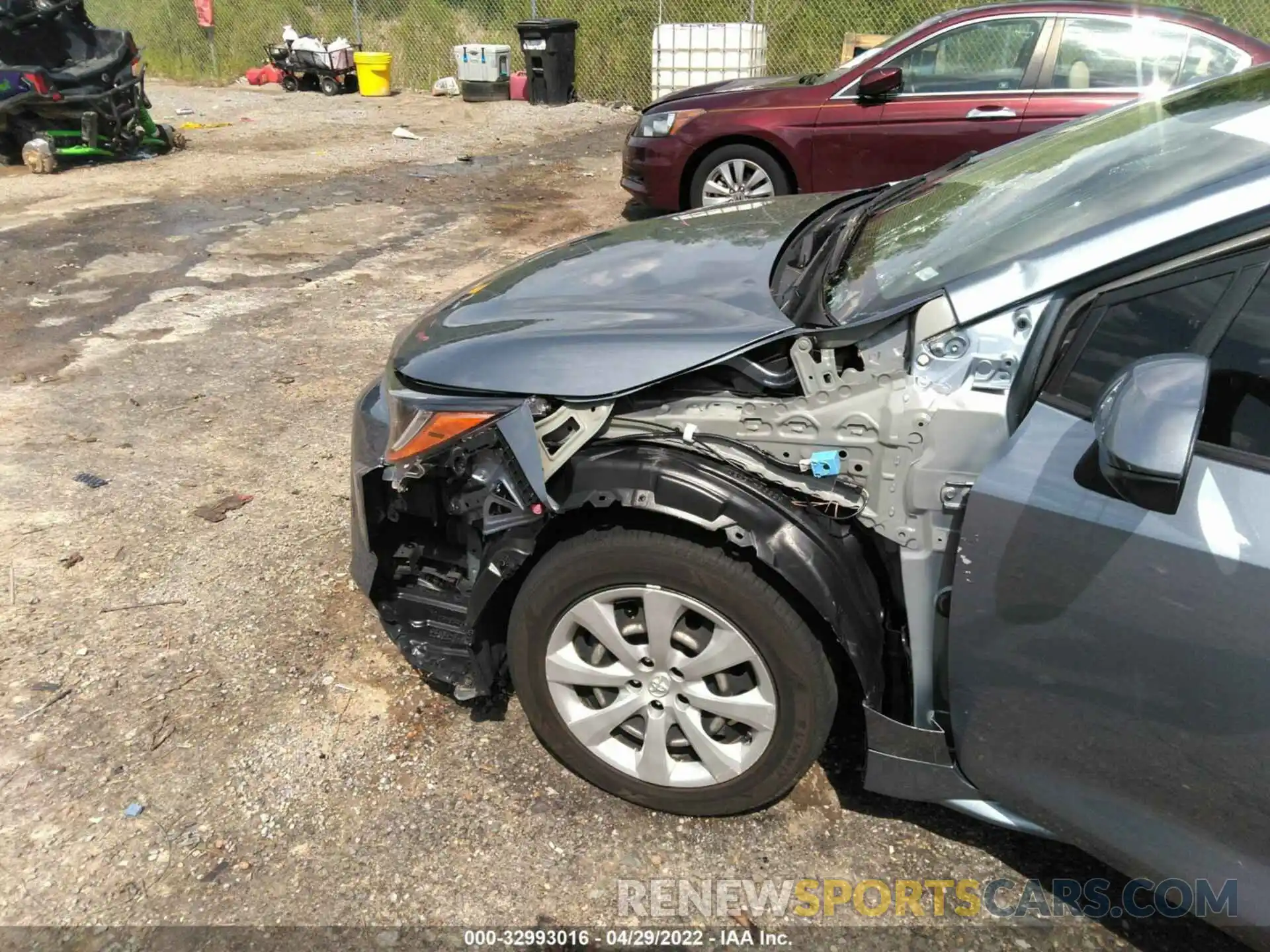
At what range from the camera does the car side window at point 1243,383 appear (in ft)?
5.38

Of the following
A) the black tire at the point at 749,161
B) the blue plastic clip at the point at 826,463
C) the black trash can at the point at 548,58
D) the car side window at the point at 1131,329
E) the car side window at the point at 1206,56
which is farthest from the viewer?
the black trash can at the point at 548,58

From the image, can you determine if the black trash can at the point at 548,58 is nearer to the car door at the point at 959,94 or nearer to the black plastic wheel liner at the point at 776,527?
the car door at the point at 959,94

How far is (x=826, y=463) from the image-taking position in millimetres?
2035

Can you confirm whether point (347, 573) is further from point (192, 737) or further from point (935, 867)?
point (935, 867)

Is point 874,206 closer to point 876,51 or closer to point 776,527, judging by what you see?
point 776,527

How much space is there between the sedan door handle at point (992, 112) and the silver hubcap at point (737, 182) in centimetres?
152

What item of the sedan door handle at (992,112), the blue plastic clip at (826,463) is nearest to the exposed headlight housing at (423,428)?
the blue plastic clip at (826,463)

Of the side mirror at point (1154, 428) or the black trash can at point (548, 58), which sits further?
the black trash can at point (548, 58)

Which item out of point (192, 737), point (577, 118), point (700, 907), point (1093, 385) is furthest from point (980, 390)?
point (577, 118)

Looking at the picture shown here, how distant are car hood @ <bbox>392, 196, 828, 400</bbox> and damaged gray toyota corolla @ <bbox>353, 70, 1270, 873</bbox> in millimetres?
11

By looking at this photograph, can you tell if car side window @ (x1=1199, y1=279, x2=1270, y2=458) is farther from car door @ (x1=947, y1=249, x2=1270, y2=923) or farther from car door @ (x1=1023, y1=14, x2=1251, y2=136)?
car door @ (x1=1023, y1=14, x2=1251, y2=136)

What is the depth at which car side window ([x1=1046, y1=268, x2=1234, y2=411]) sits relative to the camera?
A: 1729mm

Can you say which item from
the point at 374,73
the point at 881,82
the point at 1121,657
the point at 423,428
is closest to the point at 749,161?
the point at 881,82

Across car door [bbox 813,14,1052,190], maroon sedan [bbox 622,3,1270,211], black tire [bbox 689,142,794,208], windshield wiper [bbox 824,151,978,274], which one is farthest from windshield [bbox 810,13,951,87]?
windshield wiper [bbox 824,151,978,274]
